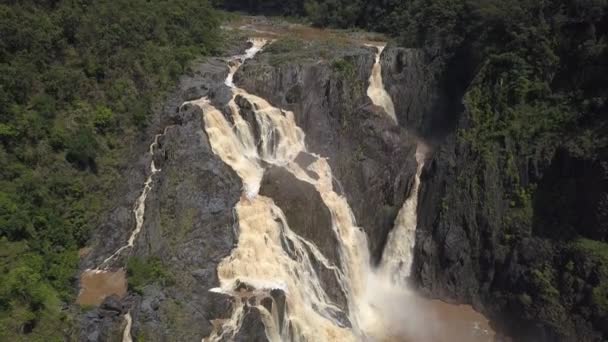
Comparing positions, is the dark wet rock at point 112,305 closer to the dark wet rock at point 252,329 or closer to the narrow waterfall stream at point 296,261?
the narrow waterfall stream at point 296,261

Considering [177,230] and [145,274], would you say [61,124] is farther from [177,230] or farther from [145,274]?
[145,274]

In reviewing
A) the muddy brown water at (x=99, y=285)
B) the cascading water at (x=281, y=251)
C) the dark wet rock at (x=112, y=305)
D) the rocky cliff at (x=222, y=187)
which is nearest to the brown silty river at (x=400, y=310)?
the muddy brown water at (x=99, y=285)

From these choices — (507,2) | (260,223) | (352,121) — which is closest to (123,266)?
(260,223)

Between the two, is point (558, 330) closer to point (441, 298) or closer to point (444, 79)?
point (441, 298)

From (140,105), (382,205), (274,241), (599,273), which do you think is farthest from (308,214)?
(599,273)

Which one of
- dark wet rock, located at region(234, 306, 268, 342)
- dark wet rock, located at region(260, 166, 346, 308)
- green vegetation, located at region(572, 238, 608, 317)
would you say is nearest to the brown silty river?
dark wet rock, located at region(260, 166, 346, 308)

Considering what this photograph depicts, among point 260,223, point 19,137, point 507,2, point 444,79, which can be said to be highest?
point 507,2
